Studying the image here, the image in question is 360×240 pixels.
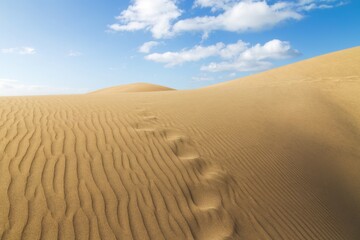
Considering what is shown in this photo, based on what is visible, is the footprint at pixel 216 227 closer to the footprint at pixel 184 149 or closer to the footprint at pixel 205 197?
the footprint at pixel 205 197

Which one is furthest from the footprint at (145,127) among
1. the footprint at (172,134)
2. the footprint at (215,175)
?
the footprint at (215,175)

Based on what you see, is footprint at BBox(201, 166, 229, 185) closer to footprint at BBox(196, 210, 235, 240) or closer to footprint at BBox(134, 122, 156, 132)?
footprint at BBox(196, 210, 235, 240)

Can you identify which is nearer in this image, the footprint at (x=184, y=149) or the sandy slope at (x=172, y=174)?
the sandy slope at (x=172, y=174)

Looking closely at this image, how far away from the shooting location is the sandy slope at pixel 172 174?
3236 millimetres

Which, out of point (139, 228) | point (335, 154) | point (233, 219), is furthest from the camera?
point (335, 154)

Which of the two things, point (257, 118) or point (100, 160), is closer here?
point (100, 160)

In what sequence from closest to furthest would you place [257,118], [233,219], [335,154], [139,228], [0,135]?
[139,228]
[233,219]
[0,135]
[335,154]
[257,118]

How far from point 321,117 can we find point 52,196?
26.0 ft

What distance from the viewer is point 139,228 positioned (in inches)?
126

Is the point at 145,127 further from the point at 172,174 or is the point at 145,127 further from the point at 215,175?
the point at 215,175

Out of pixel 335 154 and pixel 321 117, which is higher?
pixel 321 117

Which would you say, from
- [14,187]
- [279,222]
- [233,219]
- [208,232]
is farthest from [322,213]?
[14,187]

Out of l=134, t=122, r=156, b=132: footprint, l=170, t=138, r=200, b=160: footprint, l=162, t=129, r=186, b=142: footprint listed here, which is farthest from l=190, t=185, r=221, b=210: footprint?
l=134, t=122, r=156, b=132: footprint

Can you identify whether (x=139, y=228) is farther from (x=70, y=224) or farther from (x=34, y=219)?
(x=34, y=219)
